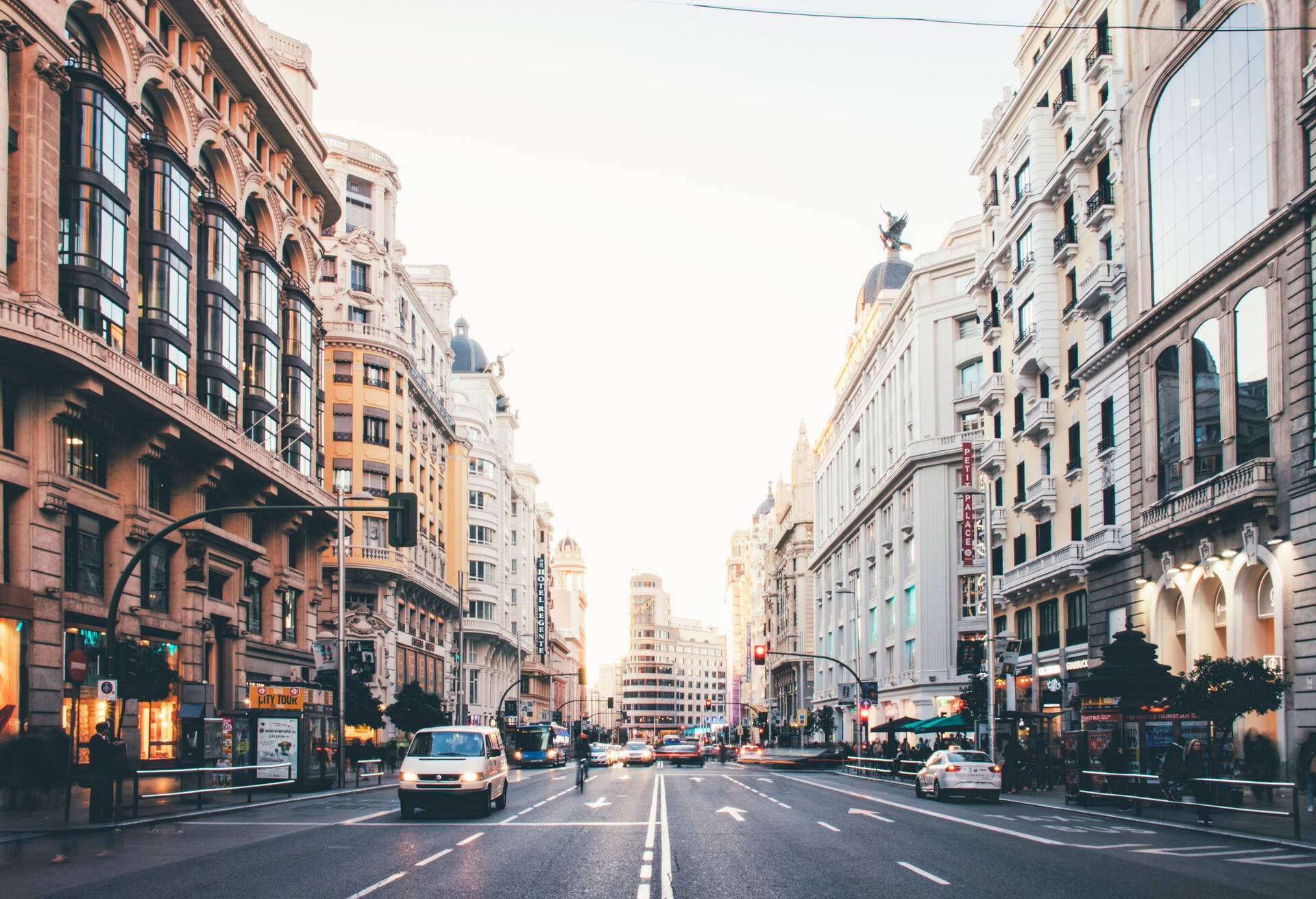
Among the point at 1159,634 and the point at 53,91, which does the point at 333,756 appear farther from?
the point at 1159,634

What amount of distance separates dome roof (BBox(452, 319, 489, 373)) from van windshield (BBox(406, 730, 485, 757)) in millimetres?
86720

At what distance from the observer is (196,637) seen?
40.9m

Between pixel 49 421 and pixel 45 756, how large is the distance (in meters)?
8.17

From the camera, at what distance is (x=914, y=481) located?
7175 cm

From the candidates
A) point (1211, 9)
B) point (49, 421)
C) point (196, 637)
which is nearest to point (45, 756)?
point (49, 421)

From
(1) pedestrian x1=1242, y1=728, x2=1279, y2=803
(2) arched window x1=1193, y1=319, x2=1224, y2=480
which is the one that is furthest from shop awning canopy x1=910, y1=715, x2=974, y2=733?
(1) pedestrian x1=1242, y1=728, x2=1279, y2=803

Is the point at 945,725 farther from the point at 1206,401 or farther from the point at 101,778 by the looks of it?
the point at 101,778

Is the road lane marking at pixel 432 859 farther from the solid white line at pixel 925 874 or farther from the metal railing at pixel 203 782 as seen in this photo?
the metal railing at pixel 203 782

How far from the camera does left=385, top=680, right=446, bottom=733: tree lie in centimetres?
6078

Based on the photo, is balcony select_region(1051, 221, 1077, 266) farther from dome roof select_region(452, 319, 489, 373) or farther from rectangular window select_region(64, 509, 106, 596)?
dome roof select_region(452, 319, 489, 373)

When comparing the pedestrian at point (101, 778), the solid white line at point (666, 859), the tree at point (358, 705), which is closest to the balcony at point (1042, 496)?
the solid white line at point (666, 859)

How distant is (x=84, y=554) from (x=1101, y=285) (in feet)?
103

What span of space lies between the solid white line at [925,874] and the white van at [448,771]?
11531 millimetres

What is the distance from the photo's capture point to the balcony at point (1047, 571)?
1711 inches
